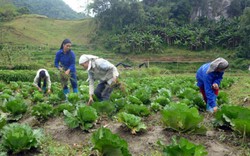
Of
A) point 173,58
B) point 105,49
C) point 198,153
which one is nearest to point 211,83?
point 198,153

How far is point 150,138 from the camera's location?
3967 millimetres

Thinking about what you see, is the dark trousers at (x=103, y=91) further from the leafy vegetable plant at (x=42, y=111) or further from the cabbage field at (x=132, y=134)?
the leafy vegetable plant at (x=42, y=111)

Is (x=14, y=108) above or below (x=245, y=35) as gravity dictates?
below

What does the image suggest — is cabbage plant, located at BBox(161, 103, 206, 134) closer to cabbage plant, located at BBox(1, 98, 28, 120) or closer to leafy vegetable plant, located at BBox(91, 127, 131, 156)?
leafy vegetable plant, located at BBox(91, 127, 131, 156)

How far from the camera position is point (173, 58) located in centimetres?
4303

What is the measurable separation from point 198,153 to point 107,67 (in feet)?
10.4

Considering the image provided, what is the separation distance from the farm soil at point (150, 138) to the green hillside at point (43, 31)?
1593 inches

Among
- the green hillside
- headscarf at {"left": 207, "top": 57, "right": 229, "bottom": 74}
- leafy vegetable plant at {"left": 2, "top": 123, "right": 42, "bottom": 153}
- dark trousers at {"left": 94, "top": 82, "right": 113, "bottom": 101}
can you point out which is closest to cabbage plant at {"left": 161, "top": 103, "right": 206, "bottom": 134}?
headscarf at {"left": 207, "top": 57, "right": 229, "bottom": 74}

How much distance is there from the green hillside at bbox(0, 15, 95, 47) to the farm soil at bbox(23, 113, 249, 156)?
40473mm

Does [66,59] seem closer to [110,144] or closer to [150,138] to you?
[150,138]

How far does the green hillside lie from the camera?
153 feet

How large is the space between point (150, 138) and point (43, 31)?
5286 centimetres

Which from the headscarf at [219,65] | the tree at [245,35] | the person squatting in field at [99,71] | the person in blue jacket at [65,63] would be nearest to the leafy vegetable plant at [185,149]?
the headscarf at [219,65]

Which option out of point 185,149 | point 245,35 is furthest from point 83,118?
point 245,35
